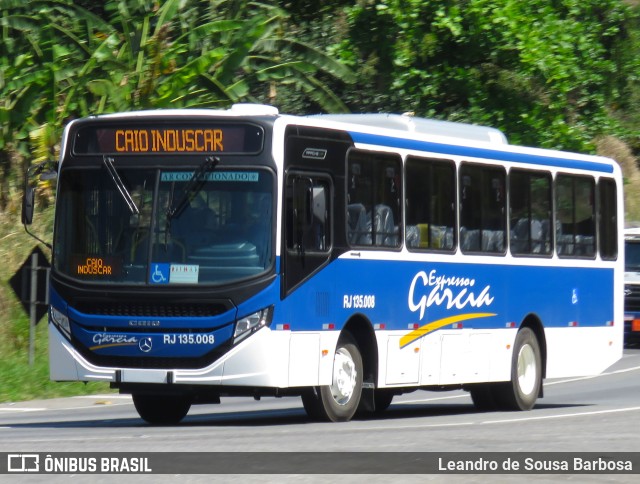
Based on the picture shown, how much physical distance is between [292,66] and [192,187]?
12.9 metres

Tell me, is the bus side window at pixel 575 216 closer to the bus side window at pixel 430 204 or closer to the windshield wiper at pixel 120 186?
the bus side window at pixel 430 204

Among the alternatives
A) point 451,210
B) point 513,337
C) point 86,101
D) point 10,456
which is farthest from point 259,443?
point 86,101

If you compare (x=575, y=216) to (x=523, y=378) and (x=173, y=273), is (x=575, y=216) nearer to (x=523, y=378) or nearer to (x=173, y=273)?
(x=523, y=378)

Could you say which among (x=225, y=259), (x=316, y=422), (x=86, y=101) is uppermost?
(x=86, y=101)

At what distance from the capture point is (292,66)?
1062 inches

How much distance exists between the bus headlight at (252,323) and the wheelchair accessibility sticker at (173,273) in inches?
23.0

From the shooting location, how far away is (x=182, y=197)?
14383 mm

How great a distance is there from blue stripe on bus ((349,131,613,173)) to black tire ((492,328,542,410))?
82.6 inches

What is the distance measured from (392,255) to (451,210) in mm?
1401

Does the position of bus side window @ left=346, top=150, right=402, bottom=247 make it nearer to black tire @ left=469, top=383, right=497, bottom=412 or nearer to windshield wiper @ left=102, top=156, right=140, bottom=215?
windshield wiper @ left=102, top=156, right=140, bottom=215

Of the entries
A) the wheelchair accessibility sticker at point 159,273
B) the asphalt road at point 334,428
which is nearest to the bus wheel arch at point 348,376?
the asphalt road at point 334,428

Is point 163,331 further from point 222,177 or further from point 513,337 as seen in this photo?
point 513,337

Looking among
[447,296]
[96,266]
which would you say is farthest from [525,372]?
[96,266]

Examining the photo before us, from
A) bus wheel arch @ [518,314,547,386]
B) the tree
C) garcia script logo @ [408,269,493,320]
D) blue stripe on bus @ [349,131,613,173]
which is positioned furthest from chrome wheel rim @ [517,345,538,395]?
the tree
